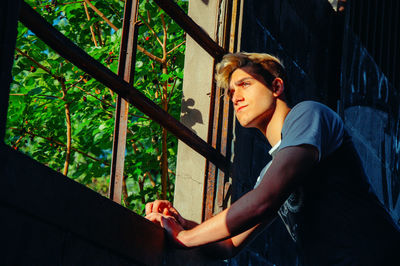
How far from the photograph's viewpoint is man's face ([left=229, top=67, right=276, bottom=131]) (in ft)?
11.2

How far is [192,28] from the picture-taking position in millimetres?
4215

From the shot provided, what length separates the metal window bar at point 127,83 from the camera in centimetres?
295

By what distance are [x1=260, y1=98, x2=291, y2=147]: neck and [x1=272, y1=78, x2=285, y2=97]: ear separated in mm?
41

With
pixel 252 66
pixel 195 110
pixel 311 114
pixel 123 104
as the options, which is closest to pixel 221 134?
pixel 195 110

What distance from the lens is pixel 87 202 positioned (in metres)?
2.88

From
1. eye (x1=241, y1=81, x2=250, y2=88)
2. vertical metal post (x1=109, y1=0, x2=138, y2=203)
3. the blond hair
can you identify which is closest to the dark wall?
the blond hair

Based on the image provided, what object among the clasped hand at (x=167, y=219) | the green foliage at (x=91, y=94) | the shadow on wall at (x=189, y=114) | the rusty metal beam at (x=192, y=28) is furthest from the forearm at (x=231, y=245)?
the green foliage at (x=91, y=94)

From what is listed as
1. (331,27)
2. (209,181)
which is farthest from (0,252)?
(331,27)

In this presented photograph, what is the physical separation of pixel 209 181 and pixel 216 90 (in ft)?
1.87

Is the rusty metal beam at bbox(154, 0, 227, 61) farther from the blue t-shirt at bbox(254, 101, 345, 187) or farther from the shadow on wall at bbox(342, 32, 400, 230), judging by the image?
the shadow on wall at bbox(342, 32, 400, 230)

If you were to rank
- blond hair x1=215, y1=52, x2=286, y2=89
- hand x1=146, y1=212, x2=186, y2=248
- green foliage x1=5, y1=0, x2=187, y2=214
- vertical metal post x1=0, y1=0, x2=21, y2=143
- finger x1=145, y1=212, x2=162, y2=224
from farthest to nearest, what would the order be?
green foliage x1=5, y1=0, x2=187, y2=214, blond hair x1=215, y1=52, x2=286, y2=89, finger x1=145, y1=212, x2=162, y2=224, hand x1=146, y1=212, x2=186, y2=248, vertical metal post x1=0, y1=0, x2=21, y2=143

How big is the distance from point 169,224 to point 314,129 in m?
0.93

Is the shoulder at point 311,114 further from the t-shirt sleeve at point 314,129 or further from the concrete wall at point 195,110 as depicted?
the concrete wall at point 195,110

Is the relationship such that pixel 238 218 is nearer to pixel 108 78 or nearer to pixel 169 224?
pixel 169 224
